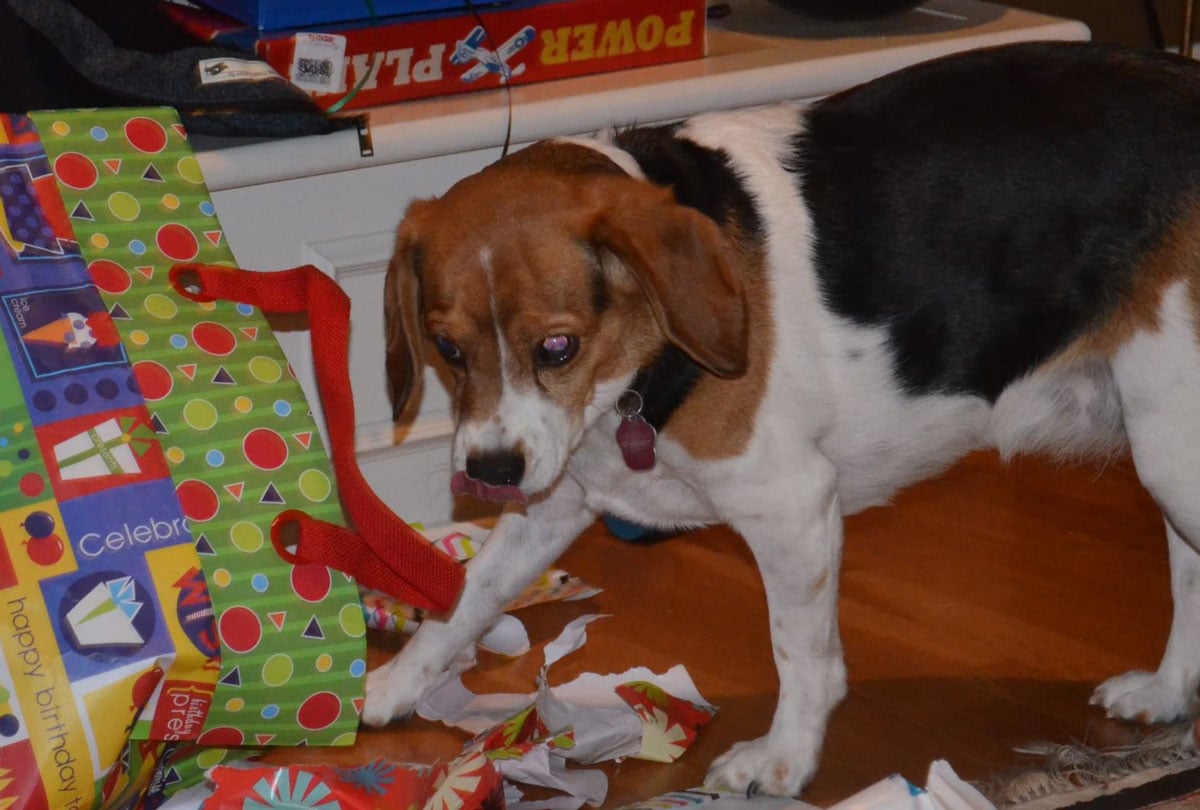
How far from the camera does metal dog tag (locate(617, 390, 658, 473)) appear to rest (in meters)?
2.05

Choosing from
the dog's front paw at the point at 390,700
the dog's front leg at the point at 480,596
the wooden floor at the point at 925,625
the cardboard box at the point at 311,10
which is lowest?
the wooden floor at the point at 925,625

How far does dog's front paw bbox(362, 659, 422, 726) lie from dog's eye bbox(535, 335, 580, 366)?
73 cm

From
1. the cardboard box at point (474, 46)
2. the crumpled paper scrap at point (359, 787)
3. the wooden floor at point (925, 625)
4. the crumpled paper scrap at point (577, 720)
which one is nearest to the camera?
the crumpled paper scrap at point (359, 787)

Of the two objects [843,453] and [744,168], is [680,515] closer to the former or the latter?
[843,453]

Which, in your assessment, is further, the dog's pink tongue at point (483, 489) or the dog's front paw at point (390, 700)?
the dog's front paw at point (390, 700)

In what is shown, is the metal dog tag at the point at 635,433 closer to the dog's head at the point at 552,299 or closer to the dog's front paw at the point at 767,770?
the dog's head at the point at 552,299

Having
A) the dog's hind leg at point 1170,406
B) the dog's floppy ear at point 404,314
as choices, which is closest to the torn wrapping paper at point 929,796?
the dog's hind leg at point 1170,406

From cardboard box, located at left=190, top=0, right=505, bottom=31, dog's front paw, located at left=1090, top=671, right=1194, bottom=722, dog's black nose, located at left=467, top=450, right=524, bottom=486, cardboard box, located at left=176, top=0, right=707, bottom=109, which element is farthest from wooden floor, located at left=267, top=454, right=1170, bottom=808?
cardboard box, located at left=190, top=0, right=505, bottom=31

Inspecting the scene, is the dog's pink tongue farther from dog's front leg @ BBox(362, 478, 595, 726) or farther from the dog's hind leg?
the dog's hind leg

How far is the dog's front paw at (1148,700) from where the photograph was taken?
2318mm

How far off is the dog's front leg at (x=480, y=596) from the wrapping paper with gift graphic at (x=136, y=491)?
36 cm

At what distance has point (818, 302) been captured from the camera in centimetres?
207

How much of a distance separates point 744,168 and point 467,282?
0.45 m

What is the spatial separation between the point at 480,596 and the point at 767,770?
56 cm
